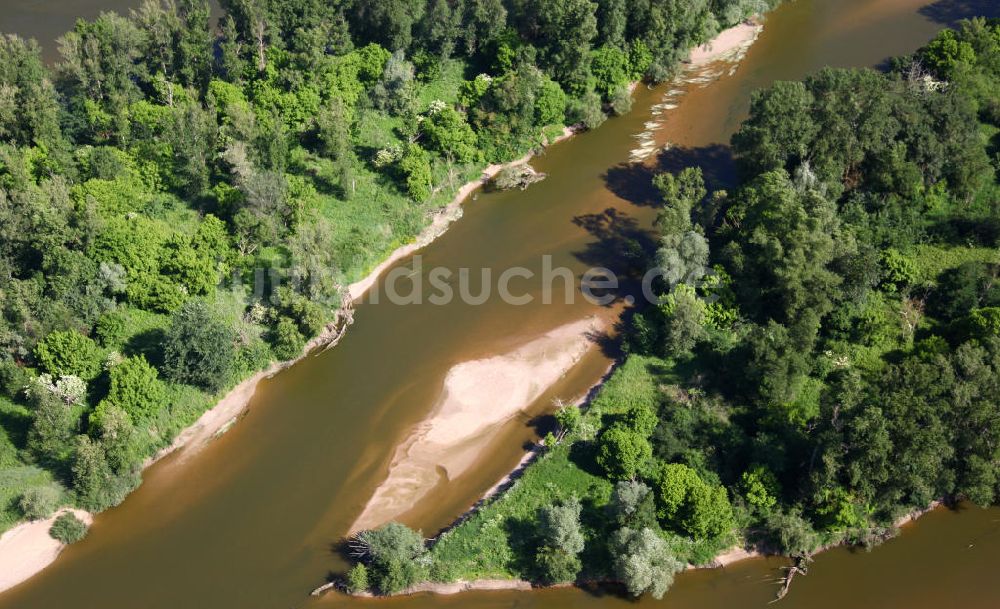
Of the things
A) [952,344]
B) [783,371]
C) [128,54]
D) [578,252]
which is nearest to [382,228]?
[578,252]

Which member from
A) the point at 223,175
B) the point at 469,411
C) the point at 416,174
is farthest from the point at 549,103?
the point at 469,411

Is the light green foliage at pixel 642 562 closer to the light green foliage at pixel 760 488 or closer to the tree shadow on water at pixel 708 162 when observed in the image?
the light green foliage at pixel 760 488

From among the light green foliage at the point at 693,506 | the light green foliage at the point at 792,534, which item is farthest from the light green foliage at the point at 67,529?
the light green foliage at the point at 792,534

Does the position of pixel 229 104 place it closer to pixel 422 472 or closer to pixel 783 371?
pixel 422 472

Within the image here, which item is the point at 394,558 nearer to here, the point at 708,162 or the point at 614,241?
the point at 614,241

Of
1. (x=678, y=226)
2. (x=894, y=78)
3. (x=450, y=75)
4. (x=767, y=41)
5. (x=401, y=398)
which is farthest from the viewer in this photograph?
(x=767, y=41)

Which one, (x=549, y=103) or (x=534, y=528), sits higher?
(x=549, y=103)
